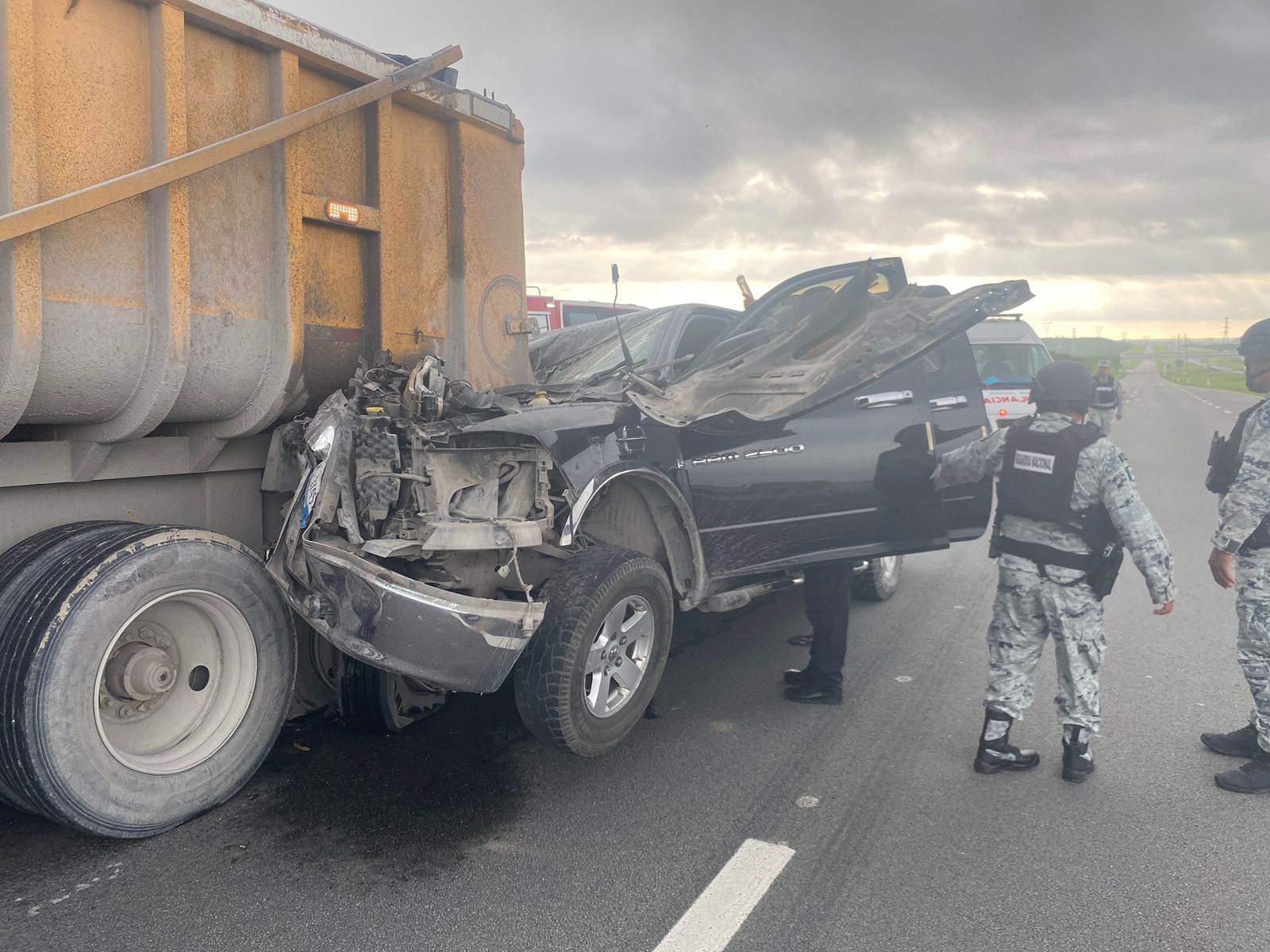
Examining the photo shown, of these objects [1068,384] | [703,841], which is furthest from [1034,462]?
[703,841]

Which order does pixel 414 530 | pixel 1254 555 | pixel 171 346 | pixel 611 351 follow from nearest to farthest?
pixel 171 346 → pixel 414 530 → pixel 1254 555 → pixel 611 351

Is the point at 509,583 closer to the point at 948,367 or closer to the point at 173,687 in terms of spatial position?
the point at 173,687

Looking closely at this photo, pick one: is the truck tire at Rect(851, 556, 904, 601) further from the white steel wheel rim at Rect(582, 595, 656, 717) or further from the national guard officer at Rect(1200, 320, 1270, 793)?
the white steel wheel rim at Rect(582, 595, 656, 717)

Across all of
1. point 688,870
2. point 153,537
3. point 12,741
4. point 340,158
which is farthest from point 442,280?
point 688,870

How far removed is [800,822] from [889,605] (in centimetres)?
337

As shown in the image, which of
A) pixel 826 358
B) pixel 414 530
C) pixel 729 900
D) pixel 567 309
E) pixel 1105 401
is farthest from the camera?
pixel 567 309

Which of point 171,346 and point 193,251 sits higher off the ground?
point 193,251

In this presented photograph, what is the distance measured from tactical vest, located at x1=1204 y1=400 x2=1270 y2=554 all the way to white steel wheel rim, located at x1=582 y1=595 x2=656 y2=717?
2.48 metres

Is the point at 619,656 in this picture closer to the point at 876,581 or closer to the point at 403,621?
the point at 403,621

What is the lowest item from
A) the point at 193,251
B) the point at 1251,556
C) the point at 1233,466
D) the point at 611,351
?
the point at 1251,556

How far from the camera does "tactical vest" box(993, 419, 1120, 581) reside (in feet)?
12.2

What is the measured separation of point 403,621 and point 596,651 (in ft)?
2.77

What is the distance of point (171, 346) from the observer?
310 cm

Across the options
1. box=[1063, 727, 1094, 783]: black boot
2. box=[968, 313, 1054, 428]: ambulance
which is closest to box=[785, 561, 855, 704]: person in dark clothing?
box=[1063, 727, 1094, 783]: black boot
